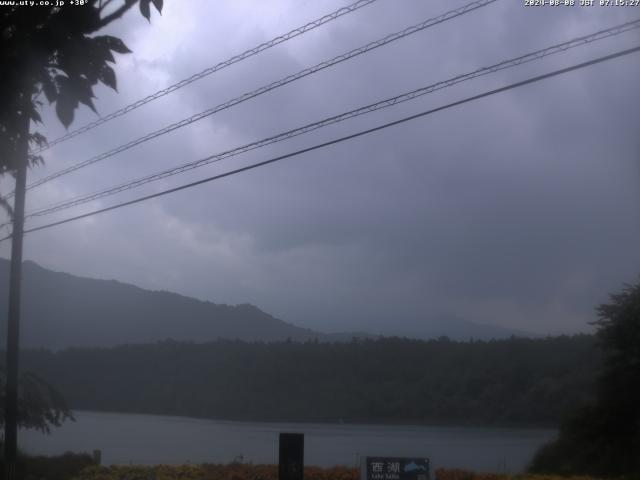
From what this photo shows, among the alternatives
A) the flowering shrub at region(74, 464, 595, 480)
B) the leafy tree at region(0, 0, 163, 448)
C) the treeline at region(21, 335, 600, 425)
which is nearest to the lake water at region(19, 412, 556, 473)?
the treeline at region(21, 335, 600, 425)

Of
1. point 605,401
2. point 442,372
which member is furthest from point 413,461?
point 442,372

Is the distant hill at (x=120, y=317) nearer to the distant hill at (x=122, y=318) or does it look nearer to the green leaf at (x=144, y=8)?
the distant hill at (x=122, y=318)

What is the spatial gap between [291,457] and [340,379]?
19.0 metres

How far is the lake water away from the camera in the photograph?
2195 cm

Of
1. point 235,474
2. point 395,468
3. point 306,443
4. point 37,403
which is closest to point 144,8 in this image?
point 395,468

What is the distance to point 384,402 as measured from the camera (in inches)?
1184

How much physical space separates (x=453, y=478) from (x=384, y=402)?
14190mm

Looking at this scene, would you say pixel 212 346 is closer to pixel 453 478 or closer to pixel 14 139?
pixel 453 478

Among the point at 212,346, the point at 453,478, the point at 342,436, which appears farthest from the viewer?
the point at 212,346

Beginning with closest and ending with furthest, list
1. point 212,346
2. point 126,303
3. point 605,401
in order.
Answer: point 605,401 → point 212,346 → point 126,303

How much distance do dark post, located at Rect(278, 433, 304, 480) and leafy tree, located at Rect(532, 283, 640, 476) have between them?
9200 millimetres

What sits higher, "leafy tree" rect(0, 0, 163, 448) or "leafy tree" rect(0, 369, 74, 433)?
"leafy tree" rect(0, 0, 163, 448)

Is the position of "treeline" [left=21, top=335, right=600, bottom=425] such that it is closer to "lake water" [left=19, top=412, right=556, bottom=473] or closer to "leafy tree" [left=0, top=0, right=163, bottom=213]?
"lake water" [left=19, top=412, right=556, bottom=473]

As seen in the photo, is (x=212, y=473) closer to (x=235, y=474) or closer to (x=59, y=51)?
(x=235, y=474)
